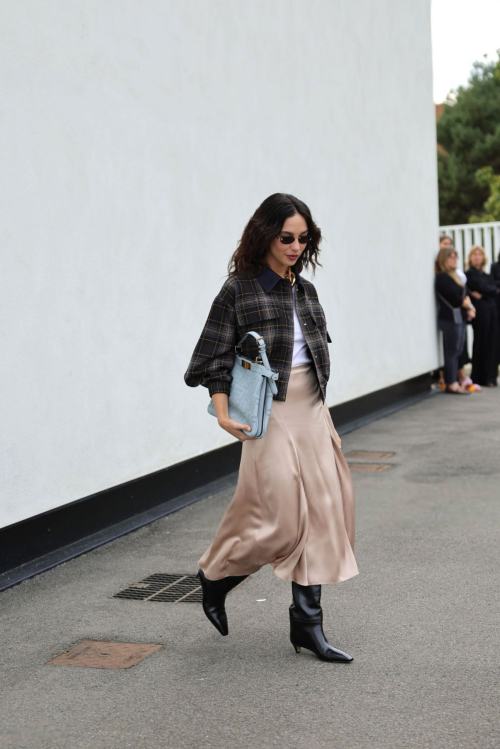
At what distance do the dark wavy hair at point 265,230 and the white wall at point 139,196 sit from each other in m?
1.83

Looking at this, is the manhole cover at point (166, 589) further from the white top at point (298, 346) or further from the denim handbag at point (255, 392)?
the white top at point (298, 346)

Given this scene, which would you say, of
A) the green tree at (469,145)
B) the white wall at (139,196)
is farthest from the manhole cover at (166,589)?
the green tree at (469,145)

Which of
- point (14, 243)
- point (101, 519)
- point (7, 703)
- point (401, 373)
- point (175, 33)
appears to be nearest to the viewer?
point (7, 703)

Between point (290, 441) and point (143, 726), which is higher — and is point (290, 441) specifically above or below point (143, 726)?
above

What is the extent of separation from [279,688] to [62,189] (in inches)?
134

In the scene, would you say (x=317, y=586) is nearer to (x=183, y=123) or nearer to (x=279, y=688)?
(x=279, y=688)

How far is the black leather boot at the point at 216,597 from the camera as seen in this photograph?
14.0 ft

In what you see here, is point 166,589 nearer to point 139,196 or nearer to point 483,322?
point 139,196

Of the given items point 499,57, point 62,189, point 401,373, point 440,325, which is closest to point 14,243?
point 62,189

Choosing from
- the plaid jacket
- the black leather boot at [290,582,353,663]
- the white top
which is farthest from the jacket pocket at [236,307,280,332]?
the black leather boot at [290,582,353,663]

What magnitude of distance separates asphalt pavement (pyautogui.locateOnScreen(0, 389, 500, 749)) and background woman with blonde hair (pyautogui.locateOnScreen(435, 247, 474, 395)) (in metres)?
7.46

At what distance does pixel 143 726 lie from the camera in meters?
3.50

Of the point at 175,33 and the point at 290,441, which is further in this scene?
the point at 175,33

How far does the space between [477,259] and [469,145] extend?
39.2 metres
